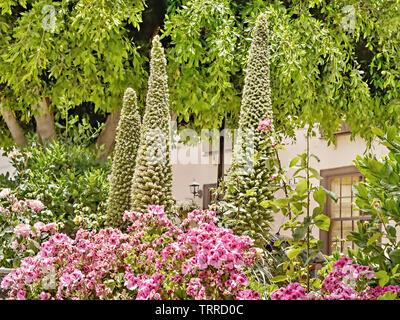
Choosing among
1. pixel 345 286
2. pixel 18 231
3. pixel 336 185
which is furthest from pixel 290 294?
pixel 336 185

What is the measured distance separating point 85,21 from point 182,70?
0.94m

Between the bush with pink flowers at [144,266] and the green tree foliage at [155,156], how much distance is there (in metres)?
0.92

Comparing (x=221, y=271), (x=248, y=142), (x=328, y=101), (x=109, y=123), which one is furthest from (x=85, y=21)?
(x=221, y=271)

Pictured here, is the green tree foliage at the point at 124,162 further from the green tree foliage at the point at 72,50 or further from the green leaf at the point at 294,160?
the green leaf at the point at 294,160

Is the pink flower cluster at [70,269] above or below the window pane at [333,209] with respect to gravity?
below

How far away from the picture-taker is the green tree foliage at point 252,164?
9.18 ft

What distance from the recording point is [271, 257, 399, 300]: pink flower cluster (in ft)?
3.62

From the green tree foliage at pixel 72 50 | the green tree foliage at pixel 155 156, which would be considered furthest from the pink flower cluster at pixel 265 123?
the green tree foliage at pixel 72 50

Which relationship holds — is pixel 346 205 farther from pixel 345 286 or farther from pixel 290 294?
pixel 290 294

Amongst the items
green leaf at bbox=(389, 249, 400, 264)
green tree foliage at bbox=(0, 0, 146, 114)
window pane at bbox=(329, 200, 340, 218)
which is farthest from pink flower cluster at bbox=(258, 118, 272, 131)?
window pane at bbox=(329, 200, 340, 218)

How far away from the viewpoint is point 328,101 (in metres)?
4.40

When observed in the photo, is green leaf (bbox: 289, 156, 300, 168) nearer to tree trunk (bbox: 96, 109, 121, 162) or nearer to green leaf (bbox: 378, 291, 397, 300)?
green leaf (bbox: 378, 291, 397, 300)

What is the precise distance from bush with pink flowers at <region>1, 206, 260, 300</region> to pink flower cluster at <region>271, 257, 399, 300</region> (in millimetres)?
120
